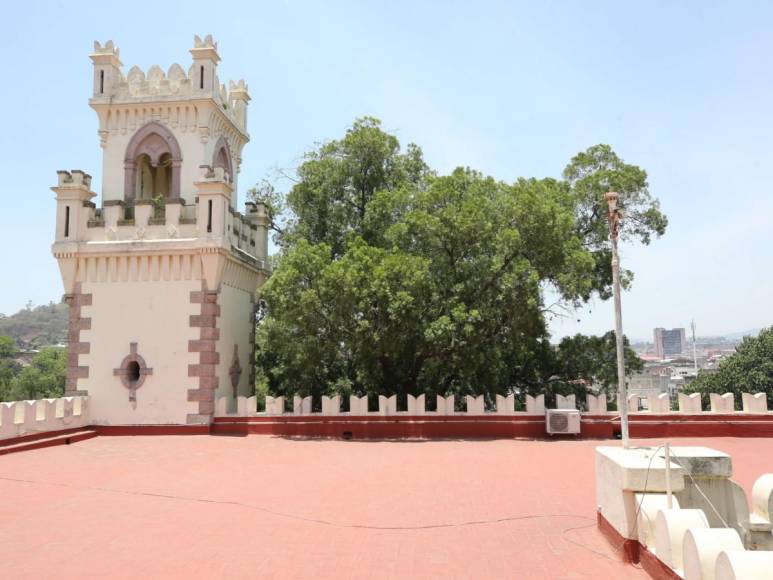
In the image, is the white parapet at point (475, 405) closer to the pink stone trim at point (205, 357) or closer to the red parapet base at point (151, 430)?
the pink stone trim at point (205, 357)

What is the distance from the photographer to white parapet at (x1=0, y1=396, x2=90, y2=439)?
13945mm

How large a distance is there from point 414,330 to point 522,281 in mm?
3152

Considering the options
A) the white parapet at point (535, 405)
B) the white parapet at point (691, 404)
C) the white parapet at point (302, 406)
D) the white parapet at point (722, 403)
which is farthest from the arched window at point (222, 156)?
the white parapet at point (722, 403)

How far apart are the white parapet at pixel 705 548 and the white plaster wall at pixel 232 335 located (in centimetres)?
1414

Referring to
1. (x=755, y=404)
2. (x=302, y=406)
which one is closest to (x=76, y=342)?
(x=302, y=406)

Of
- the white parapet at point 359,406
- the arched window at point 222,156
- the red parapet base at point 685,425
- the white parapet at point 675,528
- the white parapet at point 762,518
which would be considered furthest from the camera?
the arched window at point 222,156

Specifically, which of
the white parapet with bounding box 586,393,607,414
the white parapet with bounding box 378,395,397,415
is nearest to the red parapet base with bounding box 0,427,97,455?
the white parapet with bounding box 378,395,397,415

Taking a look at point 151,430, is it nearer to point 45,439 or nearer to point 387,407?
point 45,439

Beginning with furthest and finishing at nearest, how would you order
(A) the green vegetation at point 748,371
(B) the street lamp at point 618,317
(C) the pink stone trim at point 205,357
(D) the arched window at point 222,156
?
(A) the green vegetation at point 748,371, (D) the arched window at point 222,156, (C) the pink stone trim at point 205,357, (B) the street lamp at point 618,317

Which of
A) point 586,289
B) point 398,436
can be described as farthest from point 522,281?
point 398,436

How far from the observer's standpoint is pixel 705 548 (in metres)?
4.43

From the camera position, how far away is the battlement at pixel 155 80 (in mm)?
18219

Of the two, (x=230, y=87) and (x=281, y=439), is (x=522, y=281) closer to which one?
(x=281, y=439)

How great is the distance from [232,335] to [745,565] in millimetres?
15950
